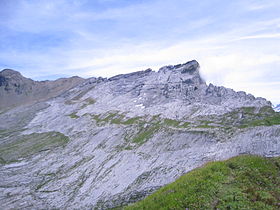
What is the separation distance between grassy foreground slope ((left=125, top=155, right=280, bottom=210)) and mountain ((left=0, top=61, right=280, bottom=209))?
94.3ft

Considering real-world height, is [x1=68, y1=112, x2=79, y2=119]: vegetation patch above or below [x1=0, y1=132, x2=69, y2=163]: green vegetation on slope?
above

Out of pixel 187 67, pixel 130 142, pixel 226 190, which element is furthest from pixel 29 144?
pixel 226 190

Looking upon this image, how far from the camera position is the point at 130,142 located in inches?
3484

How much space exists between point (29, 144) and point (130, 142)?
244 ft

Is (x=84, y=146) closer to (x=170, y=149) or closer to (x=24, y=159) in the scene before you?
(x=24, y=159)

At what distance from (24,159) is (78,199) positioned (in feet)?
207

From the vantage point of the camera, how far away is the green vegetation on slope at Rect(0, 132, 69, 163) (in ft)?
397

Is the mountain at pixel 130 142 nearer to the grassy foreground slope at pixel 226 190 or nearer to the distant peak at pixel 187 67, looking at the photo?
the distant peak at pixel 187 67

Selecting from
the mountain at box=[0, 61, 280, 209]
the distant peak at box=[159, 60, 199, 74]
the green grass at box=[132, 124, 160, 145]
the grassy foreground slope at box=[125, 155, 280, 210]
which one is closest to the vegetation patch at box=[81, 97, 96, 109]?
the mountain at box=[0, 61, 280, 209]

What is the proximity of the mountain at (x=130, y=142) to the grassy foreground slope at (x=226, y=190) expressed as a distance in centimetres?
2874

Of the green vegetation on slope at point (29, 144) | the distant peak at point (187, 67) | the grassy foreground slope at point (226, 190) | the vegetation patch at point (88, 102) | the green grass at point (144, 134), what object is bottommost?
the green vegetation on slope at point (29, 144)

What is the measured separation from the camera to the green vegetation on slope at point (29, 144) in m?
121

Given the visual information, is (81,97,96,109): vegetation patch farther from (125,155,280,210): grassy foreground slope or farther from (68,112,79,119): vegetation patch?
(125,155,280,210): grassy foreground slope

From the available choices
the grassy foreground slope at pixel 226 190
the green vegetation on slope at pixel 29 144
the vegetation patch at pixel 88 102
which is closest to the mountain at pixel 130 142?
the green vegetation on slope at pixel 29 144
